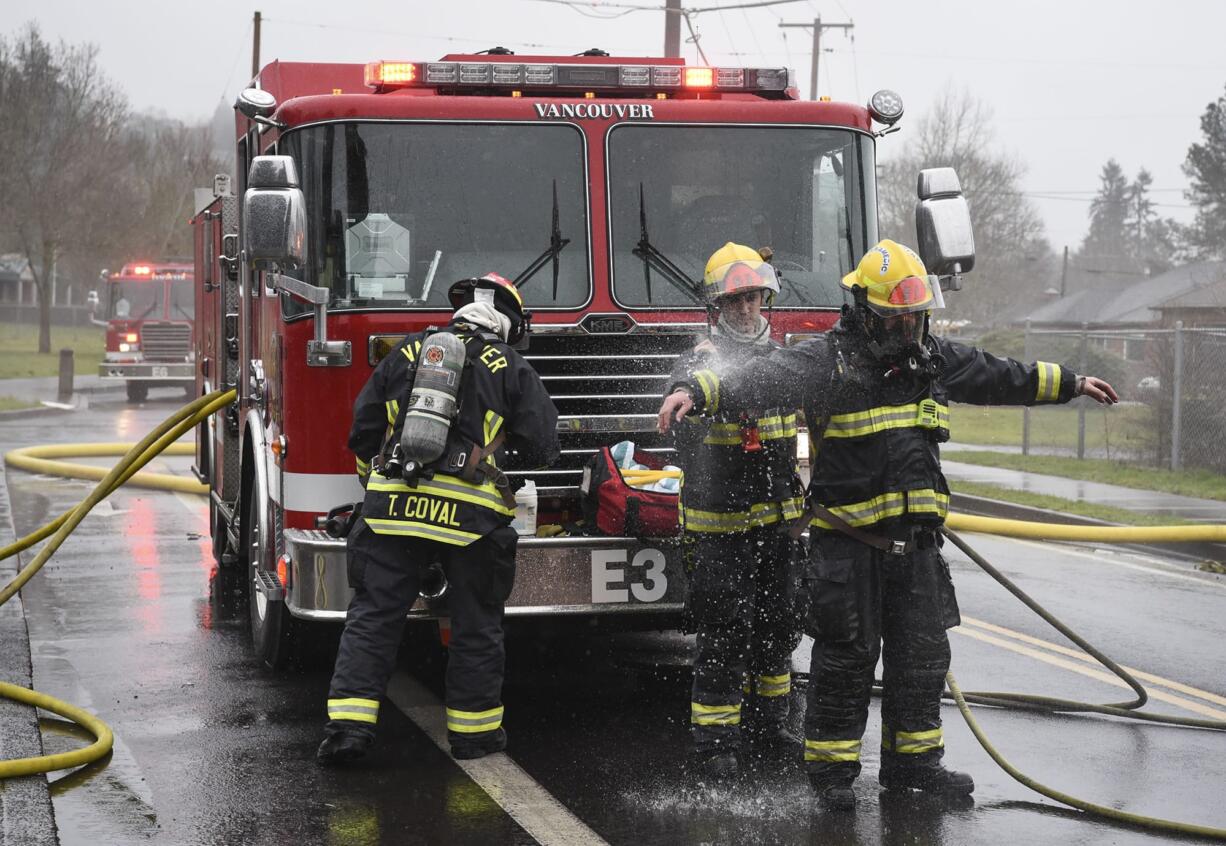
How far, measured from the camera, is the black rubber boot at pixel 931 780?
16.7 feet

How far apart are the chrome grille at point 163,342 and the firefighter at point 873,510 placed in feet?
83.2

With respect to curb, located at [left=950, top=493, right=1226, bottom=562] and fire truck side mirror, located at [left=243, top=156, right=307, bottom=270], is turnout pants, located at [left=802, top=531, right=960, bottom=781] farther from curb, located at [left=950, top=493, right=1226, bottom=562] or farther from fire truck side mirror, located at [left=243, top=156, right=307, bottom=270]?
curb, located at [left=950, top=493, right=1226, bottom=562]

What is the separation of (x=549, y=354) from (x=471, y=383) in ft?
2.48

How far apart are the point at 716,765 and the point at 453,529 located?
47.2 inches

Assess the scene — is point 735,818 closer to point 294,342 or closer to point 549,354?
point 549,354

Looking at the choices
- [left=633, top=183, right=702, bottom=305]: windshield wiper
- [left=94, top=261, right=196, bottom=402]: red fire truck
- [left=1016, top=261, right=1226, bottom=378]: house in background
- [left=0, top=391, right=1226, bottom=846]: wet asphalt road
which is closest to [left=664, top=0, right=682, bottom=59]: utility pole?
[left=94, top=261, right=196, bottom=402]: red fire truck

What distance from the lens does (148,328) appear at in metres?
29.0

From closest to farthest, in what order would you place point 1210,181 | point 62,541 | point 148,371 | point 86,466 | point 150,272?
point 62,541 < point 86,466 < point 148,371 < point 150,272 < point 1210,181

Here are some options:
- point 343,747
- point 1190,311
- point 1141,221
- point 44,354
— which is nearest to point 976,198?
point 1190,311

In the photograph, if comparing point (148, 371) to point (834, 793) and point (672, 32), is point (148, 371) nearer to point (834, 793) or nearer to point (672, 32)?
point (672, 32)

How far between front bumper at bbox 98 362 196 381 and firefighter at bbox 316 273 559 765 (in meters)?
24.1

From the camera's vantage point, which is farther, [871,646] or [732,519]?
[732,519]

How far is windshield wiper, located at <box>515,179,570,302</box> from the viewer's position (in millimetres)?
6344

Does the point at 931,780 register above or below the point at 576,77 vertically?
below
